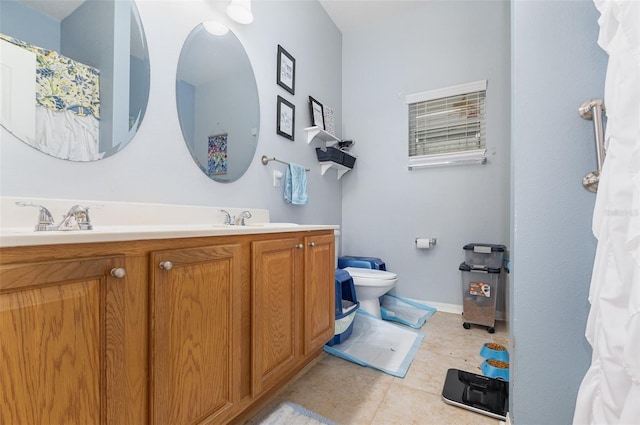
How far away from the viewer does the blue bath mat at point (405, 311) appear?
7.45 ft

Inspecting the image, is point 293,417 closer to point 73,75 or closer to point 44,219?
point 44,219

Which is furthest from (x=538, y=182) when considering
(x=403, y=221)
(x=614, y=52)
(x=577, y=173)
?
(x=403, y=221)

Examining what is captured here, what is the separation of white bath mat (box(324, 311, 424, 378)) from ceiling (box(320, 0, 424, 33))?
2.79 m

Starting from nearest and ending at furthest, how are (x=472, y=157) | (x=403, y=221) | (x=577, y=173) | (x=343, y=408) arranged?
1. (x=577, y=173)
2. (x=343, y=408)
3. (x=472, y=157)
4. (x=403, y=221)

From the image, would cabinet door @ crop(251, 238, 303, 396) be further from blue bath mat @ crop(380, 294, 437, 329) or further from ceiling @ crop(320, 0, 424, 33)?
ceiling @ crop(320, 0, 424, 33)

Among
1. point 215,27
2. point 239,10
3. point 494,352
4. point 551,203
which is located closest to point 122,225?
point 215,27

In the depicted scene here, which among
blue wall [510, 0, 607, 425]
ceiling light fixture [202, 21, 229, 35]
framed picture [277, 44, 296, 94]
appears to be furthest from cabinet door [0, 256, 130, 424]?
framed picture [277, 44, 296, 94]

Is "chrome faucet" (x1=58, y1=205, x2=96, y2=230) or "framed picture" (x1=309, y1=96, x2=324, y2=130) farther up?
"framed picture" (x1=309, y1=96, x2=324, y2=130)

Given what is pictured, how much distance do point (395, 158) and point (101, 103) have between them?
2338mm

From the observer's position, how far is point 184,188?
1.36 metres

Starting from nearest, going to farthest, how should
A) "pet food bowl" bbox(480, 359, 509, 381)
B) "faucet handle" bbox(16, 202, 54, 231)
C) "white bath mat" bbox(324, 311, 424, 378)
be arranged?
"faucet handle" bbox(16, 202, 54, 231) < "pet food bowl" bbox(480, 359, 509, 381) < "white bath mat" bbox(324, 311, 424, 378)

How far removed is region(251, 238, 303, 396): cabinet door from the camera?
1046mm

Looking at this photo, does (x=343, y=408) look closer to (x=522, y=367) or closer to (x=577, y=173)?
(x=522, y=367)

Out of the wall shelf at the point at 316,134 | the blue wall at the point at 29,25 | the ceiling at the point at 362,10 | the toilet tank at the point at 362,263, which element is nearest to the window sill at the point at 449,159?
the wall shelf at the point at 316,134
